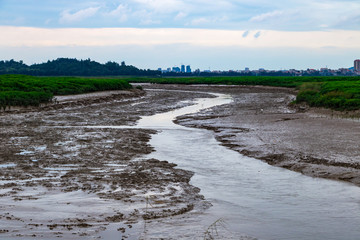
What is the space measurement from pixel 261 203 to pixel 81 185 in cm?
404

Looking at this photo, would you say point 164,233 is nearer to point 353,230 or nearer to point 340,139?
point 353,230

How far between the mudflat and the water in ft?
1.62

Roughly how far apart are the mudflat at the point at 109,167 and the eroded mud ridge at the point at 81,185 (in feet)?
0.06

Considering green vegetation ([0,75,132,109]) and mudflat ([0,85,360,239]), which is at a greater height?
green vegetation ([0,75,132,109])

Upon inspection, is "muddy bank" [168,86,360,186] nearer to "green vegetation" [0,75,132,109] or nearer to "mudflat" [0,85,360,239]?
"mudflat" [0,85,360,239]

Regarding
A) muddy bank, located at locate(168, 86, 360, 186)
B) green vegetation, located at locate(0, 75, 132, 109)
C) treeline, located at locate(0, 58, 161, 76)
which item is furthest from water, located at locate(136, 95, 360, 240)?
treeline, located at locate(0, 58, 161, 76)

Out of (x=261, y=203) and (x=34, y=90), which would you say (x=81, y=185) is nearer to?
(x=261, y=203)

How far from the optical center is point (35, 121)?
24828 mm

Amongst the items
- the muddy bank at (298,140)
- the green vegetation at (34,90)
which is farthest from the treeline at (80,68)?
the muddy bank at (298,140)

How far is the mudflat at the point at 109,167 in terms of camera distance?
26.6 ft

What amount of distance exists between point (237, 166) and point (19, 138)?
9131 millimetres

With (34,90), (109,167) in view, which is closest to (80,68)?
(34,90)

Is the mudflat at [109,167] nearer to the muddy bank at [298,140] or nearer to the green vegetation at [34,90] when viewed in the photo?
the muddy bank at [298,140]

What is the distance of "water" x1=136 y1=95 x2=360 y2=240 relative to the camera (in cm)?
768
